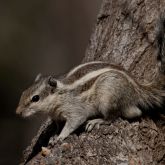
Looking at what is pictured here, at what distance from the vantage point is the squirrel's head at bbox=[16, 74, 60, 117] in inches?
243

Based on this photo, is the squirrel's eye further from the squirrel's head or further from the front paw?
the front paw

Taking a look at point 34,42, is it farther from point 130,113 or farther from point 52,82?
point 130,113

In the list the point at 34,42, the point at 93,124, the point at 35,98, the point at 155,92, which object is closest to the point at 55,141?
the point at 93,124

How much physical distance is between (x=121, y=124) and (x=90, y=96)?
44 centimetres

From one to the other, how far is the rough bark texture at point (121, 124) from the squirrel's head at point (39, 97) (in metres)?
0.37

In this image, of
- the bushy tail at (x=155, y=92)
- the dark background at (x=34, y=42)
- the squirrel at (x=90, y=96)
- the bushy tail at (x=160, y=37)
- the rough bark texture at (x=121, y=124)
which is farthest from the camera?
the dark background at (x=34, y=42)

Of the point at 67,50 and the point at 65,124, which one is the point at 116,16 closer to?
the point at 65,124

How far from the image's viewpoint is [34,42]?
15.5 meters

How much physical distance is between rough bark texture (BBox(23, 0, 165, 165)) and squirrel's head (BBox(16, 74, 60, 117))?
14.4 inches

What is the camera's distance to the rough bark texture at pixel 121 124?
571 centimetres

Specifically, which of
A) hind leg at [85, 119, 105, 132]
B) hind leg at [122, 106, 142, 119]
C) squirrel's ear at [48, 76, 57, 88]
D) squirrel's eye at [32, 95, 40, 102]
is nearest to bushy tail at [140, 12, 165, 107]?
hind leg at [122, 106, 142, 119]

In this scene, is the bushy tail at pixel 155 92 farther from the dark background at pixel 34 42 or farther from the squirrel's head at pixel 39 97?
the dark background at pixel 34 42

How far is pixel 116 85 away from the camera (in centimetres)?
615

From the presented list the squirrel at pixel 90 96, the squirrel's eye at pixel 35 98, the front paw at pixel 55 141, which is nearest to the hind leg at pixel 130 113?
the squirrel at pixel 90 96
